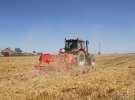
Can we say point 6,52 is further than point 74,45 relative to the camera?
Yes

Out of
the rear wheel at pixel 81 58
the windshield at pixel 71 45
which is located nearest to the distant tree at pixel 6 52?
the windshield at pixel 71 45

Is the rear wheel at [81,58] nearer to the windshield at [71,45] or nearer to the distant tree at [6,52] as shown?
the windshield at [71,45]

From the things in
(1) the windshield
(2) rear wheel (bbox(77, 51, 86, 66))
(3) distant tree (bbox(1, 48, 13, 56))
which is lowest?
(2) rear wheel (bbox(77, 51, 86, 66))

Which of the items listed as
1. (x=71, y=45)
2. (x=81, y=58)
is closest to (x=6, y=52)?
(x=71, y=45)

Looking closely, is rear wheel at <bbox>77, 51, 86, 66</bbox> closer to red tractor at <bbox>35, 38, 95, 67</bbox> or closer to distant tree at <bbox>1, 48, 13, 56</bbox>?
red tractor at <bbox>35, 38, 95, 67</bbox>

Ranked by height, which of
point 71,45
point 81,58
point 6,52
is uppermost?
point 6,52

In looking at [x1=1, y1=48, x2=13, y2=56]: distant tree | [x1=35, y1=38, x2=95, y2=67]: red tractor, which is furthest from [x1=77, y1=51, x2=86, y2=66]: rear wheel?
[x1=1, y1=48, x2=13, y2=56]: distant tree

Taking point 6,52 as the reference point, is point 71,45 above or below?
below

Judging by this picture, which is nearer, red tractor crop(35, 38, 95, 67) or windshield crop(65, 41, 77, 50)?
red tractor crop(35, 38, 95, 67)

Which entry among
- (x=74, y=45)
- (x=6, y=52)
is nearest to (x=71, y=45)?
(x=74, y=45)

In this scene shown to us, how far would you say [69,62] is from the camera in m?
17.3

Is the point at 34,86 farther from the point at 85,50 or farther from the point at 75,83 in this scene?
the point at 85,50

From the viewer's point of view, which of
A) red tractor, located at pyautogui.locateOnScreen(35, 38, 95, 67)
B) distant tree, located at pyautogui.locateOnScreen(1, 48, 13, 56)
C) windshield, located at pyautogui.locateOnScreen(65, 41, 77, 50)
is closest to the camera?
red tractor, located at pyautogui.locateOnScreen(35, 38, 95, 67)

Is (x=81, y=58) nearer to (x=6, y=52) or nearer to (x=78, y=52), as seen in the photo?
(x=78, y=52)
